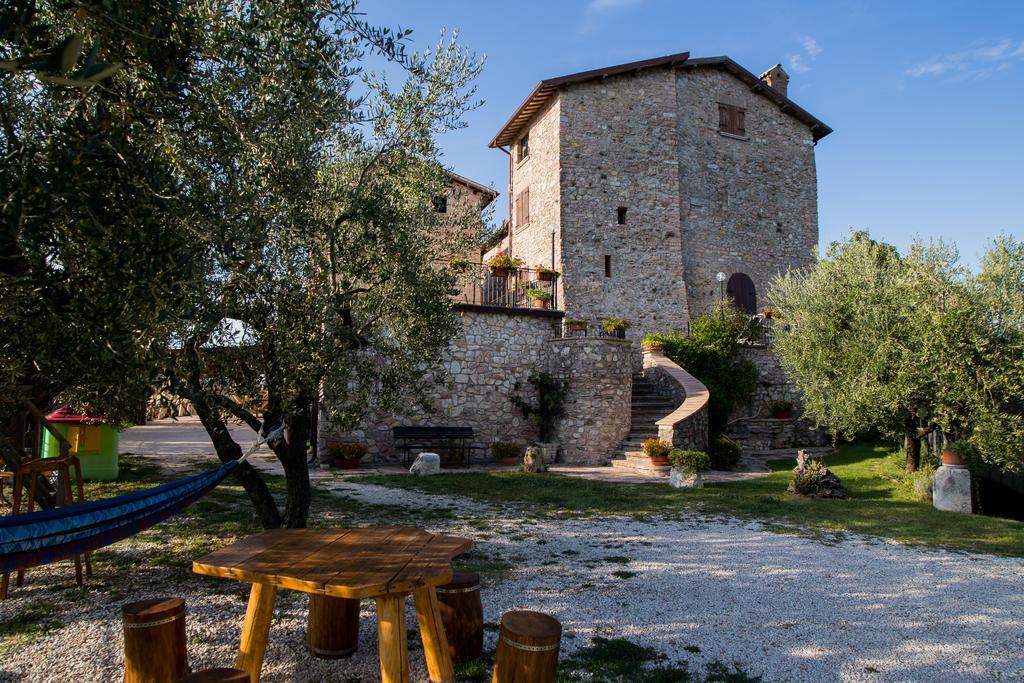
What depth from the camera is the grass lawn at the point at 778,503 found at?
23.3 feet

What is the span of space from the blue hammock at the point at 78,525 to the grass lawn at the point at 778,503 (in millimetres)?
5524

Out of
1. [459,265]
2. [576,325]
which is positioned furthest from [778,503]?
[576,325]

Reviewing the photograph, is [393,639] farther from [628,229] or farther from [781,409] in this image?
[628,229]

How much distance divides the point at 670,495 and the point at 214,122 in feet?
26.1

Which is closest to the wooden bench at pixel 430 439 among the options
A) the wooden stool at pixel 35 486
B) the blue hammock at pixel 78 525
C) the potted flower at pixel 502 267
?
the potted flower at pixel 502 267

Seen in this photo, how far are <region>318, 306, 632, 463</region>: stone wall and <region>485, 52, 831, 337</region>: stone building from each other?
4558 millimetres

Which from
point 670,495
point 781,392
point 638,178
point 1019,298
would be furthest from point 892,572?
point 638,178

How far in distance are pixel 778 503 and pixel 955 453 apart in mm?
2458

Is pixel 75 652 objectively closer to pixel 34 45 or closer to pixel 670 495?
pixel 34 45

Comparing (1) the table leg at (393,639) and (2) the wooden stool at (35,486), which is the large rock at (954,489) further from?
(2) the wooden stool at (35,486)

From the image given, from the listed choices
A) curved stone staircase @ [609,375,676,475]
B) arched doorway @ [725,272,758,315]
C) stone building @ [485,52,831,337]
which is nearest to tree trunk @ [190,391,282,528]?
curved stone staircase @ [609,375,676,475]

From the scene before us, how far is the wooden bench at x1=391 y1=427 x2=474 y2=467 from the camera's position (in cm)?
1263

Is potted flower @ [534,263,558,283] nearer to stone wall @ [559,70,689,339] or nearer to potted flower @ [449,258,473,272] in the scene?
stone wall @ [559,70,689,339]

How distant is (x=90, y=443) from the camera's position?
947 centimetres
